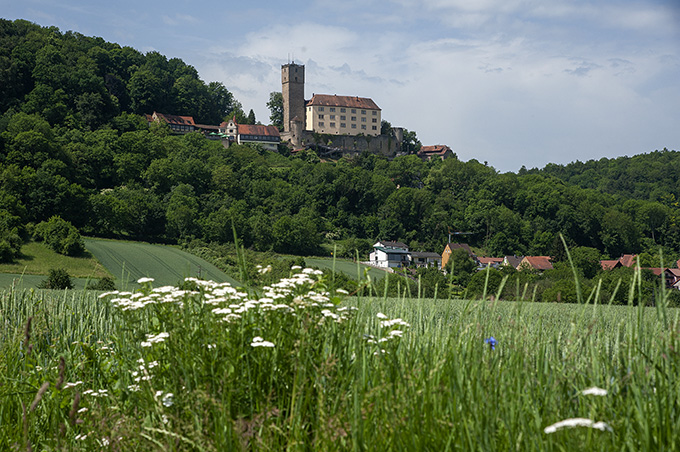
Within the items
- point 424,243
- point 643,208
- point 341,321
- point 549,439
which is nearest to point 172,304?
point 341,321

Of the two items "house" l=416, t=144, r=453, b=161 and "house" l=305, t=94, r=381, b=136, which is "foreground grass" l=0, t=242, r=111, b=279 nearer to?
"house" l=305, t=94, r=381, b=136

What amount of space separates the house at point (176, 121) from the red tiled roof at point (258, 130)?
998cm

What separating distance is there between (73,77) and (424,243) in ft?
224

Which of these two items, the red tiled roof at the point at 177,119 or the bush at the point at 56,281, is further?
the red tiled roof at the point at 177,119

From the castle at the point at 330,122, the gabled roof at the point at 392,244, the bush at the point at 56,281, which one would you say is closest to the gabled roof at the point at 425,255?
the gabled roof at the point at 392,244

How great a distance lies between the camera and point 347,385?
12.2ft

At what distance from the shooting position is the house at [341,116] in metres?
138

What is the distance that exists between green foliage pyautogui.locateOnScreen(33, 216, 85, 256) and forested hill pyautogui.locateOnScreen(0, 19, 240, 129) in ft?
168

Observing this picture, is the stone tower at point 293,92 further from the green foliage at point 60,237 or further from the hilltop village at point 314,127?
the green foliage at point 60,237

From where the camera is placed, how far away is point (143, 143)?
102 m

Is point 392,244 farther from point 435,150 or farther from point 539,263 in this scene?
point 435,150

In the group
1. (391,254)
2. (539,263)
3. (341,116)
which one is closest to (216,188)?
(391,254)

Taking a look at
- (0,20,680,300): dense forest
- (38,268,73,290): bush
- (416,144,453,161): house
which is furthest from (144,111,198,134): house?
(38,268,73,290): bush

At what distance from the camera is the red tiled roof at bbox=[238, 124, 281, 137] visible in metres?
131
